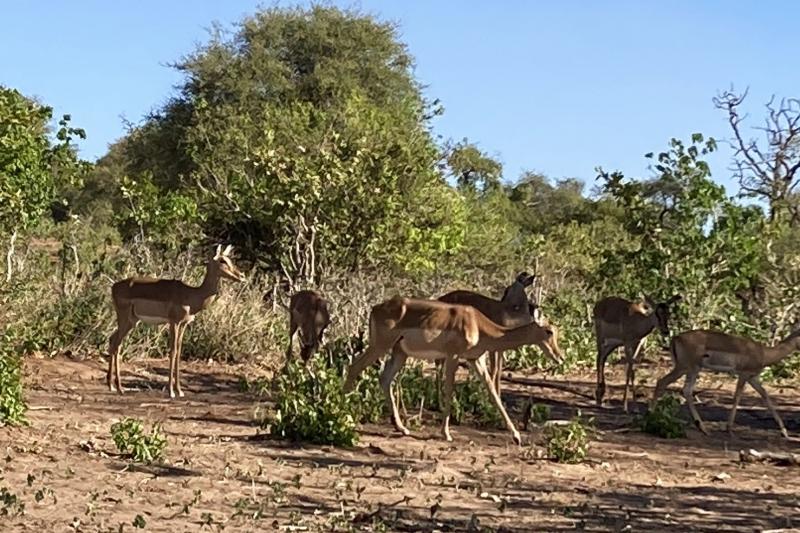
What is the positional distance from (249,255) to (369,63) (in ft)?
36.9

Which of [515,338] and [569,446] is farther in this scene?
[515,338]

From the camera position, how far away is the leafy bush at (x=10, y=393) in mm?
9961

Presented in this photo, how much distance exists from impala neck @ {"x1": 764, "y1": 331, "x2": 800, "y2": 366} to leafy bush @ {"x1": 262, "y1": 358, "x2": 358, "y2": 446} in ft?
17.0

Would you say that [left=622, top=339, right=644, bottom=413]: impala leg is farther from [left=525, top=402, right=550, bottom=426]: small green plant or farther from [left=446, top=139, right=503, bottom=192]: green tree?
[left=446, top=139, right=503, bottom=192]: green tree

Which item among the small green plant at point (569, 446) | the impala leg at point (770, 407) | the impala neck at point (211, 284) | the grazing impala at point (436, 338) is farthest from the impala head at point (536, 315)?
the impala neck at point (211, 284)

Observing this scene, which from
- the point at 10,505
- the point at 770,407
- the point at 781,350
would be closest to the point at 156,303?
the point at 770,407

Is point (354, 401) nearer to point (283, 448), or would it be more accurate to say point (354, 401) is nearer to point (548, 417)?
point (283, 448)

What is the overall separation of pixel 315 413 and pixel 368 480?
→ 1630 millimetres

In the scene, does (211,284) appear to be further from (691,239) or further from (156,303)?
(691,239)

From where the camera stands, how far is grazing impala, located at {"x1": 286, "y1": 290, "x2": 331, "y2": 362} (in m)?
15.1

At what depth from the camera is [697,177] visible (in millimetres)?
17688

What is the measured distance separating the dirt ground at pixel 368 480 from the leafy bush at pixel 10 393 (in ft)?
0.47

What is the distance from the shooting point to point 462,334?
11.4 m

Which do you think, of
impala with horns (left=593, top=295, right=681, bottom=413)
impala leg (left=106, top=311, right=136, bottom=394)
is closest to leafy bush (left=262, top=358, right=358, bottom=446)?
impala leg (left=106, top=311, right=136, bottom=394)
